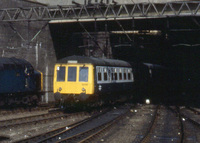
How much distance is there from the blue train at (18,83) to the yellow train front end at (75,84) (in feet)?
11.5

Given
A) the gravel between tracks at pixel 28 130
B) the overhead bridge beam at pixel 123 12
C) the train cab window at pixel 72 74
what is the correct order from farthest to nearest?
1. the overhead bridge beam at pixel 123 12
2. the train cab window at pixel 72 74
3. the gravel between tracks at pixel 28 130

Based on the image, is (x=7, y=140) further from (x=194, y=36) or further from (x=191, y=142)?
(x=194, y=36)

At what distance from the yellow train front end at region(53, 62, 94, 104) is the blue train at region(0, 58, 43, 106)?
3.51m

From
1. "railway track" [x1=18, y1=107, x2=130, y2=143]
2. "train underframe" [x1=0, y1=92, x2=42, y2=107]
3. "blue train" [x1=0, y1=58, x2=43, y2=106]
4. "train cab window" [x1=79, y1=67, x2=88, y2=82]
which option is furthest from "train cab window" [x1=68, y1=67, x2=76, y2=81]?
"train underframe" [x1=0, y1=92, x2=42, y2=107]

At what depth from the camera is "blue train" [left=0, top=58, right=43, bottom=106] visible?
72.3 ft

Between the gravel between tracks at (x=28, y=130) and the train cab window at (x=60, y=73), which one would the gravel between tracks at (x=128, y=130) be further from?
the train cab window at (x=60, y=73)

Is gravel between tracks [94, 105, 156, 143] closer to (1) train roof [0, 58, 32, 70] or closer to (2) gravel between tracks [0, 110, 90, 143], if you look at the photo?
(2) gravel between tracks [0, 110, 90, 143]

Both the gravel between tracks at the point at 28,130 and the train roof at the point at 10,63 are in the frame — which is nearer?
the gravel between tracks at the point at 28,130

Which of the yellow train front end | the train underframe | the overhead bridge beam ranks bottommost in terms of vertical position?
the train underframe

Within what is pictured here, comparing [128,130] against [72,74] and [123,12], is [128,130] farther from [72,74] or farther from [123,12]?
[123,12]

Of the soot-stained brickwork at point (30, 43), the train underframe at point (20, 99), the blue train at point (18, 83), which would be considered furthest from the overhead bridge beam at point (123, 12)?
the train underframe at point (20, 99)

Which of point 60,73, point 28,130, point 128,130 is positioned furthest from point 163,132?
point 60,73

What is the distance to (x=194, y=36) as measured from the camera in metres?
36.1

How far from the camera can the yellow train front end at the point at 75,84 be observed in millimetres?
20031
